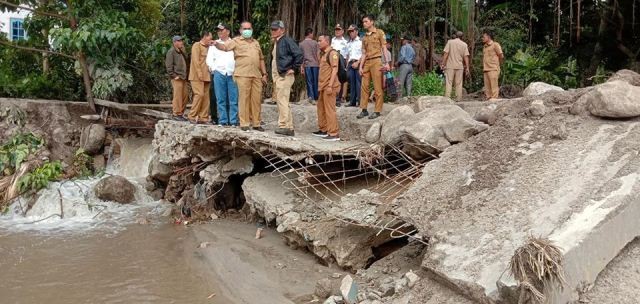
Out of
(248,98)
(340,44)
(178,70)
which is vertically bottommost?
(248,98)

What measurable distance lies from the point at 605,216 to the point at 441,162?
6.41 ft

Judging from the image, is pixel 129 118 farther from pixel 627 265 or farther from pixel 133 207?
pixel 627 265

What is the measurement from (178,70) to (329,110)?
11.6 feet

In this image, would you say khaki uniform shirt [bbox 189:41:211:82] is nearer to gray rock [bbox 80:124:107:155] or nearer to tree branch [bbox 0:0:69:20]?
gray rock [bbox 80:124:107:155]

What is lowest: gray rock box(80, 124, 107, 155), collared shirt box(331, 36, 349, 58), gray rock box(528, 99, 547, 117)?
gray rock box(80, 124, 107, 155)

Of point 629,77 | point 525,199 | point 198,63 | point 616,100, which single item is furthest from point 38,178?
point 629,77

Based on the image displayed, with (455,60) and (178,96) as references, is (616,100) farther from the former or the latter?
(178,96)

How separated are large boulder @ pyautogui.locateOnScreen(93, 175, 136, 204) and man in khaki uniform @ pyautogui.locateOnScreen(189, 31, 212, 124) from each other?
2054 millimetres

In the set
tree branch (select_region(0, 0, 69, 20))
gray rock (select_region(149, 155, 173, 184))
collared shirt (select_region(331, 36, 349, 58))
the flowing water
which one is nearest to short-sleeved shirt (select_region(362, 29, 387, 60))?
collared shirt (select_region(331, 36, 349, 58))

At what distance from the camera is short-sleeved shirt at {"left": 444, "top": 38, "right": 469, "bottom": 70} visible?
10.3 metres

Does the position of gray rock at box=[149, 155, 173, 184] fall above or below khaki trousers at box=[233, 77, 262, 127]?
below

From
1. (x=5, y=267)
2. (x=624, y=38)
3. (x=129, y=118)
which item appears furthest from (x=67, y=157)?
(x=624, y=38)

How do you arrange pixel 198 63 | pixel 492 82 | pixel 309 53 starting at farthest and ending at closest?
pixel 309 53, pixel 492 82, pixel 198 63

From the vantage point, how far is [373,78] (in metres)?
8.72
